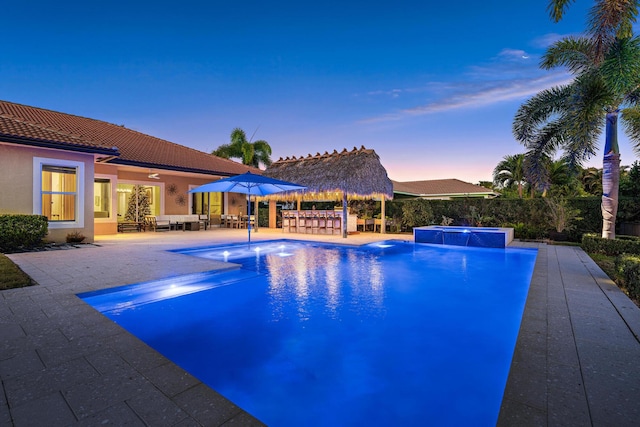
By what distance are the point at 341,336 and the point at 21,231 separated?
10852 mm

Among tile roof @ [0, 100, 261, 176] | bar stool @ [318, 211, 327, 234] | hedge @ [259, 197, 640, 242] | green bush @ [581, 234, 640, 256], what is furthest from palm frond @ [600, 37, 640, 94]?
tile roof @ [0, 100, 261, 176]

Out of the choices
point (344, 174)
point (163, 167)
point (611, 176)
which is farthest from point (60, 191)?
point (611, 176)

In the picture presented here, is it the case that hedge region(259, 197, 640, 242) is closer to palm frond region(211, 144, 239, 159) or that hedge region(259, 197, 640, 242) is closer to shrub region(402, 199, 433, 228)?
shrub region(402, 199, 433, 228)

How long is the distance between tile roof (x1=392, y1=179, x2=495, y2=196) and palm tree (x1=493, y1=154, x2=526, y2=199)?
1.57 m

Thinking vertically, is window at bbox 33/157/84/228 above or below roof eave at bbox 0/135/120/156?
below

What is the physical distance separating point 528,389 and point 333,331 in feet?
8.06

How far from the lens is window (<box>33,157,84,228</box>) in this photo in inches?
418

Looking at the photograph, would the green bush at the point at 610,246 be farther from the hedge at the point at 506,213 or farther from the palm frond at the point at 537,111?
the palm frond at the point at 537,111

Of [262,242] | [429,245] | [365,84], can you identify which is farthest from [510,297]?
[365,84]

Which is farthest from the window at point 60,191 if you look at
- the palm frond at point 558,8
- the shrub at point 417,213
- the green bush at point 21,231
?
the palm frond at point 558,8

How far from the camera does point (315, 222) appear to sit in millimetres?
17016

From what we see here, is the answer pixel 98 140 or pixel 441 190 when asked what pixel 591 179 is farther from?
pixel 98 140

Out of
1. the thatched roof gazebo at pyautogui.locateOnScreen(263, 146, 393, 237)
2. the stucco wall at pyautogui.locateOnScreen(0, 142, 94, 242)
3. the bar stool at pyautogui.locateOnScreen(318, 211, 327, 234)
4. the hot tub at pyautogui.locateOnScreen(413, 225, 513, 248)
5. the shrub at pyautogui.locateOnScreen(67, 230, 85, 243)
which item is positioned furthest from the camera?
the bar stool at pyautogui.locateOnScreen(318, 211, 327, 234)

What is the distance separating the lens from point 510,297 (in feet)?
20.0
